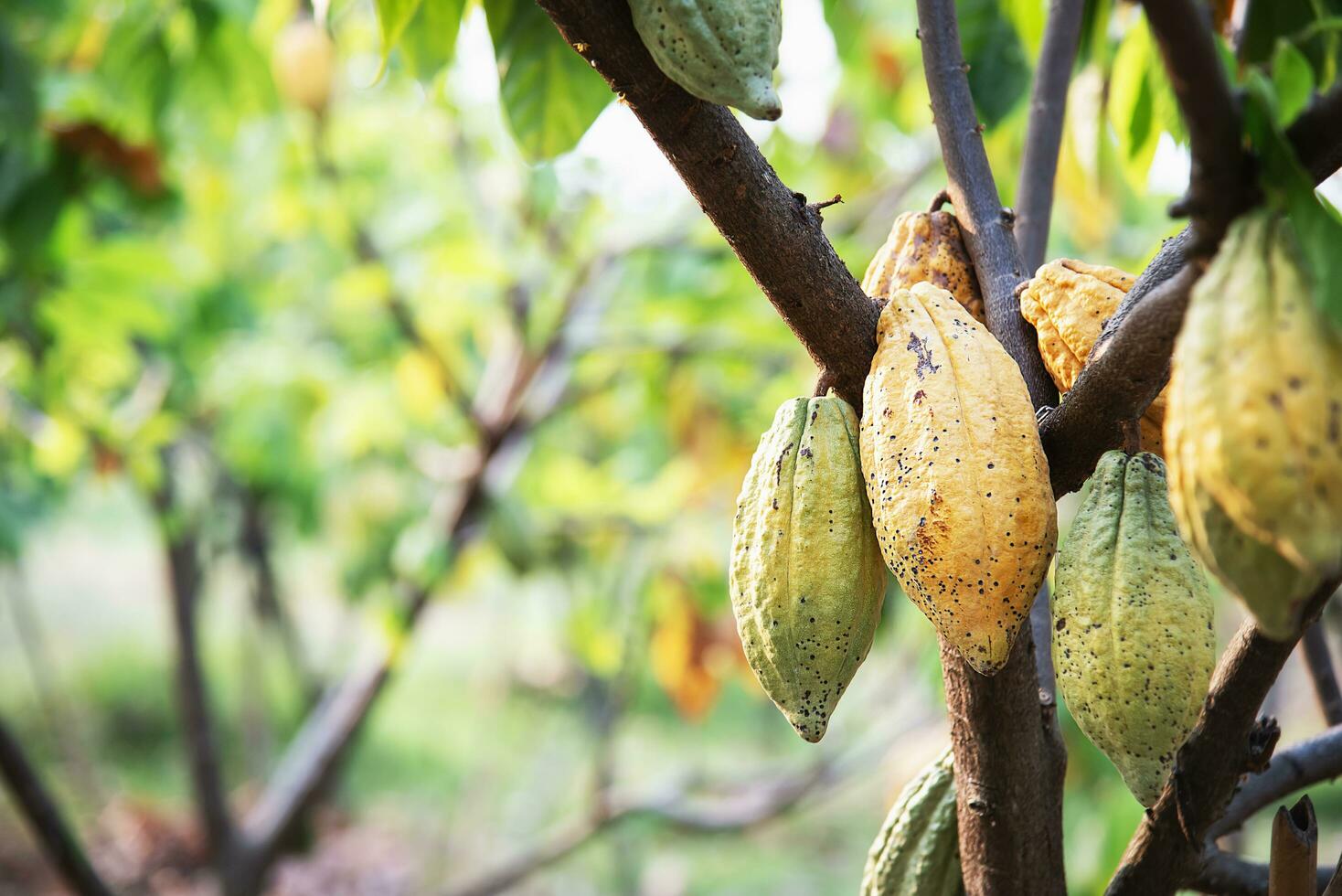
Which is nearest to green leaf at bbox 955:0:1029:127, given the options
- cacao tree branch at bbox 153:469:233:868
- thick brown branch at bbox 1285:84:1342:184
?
thick brown branch at bbox 1285:84:1342:184

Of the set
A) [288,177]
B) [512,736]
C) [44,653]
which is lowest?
[512,736]

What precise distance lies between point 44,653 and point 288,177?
3169mm

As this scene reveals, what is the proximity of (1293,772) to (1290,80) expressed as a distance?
0.57 meters

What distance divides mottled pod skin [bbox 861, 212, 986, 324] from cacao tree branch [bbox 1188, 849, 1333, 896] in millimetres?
445

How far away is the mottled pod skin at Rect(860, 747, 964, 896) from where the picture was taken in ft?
2.60

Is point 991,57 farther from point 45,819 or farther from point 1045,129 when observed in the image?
point 45,819

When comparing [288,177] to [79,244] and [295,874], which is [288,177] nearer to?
[79,244]

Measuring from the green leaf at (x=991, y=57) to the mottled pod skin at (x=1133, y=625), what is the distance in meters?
0.67

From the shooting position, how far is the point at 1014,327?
75 cm

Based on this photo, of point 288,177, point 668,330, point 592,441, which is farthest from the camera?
point 592,441

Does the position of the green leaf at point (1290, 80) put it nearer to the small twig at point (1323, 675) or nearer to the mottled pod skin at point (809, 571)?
the mottled pod skin at point (809, 571)

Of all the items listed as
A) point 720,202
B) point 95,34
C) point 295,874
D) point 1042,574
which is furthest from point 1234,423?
point 295,874

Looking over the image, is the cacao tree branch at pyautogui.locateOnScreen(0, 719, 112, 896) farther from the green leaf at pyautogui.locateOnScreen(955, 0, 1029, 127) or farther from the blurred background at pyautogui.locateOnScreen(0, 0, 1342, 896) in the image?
the green leaf at pyautogui.locateOnScreen(955, 0, 1029, 127)

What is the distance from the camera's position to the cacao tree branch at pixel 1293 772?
0.84 metres
